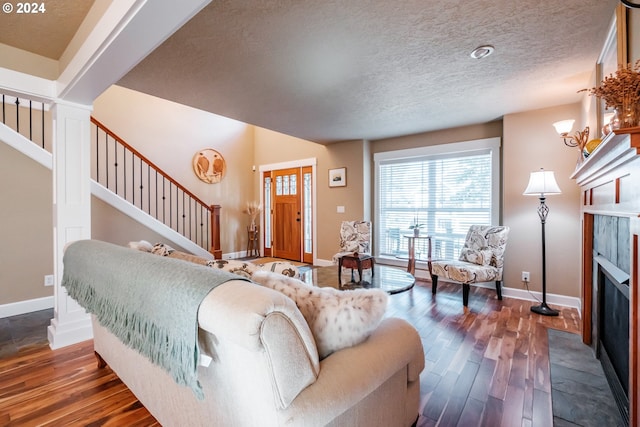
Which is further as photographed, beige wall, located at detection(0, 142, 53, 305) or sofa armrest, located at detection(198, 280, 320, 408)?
beige wall, located at detection(0, 142, 53, 305)

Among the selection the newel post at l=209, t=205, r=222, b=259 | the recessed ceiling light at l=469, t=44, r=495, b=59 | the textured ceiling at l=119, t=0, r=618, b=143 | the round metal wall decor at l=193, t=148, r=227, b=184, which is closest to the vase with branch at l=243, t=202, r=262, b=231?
the round metal wall decor at l=193, t=148, r=227, b=184

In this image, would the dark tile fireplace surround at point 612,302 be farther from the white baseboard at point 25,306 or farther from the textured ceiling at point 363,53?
the white baseboard at point 25,306

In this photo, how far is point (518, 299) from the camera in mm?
3588

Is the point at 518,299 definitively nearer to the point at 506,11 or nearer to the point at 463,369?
the point at 463,369

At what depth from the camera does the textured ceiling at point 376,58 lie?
179cm

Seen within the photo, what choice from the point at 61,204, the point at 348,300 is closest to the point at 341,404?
the point at 348,300

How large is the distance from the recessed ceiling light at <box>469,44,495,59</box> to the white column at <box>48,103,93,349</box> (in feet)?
10.9

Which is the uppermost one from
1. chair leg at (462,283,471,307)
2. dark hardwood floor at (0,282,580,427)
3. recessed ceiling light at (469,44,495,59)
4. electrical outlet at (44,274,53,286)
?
recessed ceiling light at (469,44,495,59)

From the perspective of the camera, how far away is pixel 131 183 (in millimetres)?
5035

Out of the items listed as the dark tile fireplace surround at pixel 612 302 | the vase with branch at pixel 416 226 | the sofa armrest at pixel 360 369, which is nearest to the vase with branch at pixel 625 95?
the dark tile fireplace surround at pixel 612 302

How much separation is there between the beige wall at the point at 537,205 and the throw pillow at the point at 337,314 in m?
3.36

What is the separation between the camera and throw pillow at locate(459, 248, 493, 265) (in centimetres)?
347

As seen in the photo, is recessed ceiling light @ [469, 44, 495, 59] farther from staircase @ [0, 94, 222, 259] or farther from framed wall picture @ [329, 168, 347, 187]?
staircase @ [0, 94, 222, 259]

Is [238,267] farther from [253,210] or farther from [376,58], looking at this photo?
[253,210]
